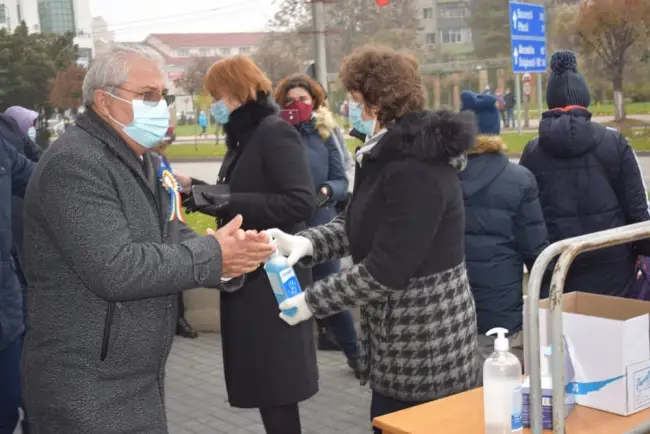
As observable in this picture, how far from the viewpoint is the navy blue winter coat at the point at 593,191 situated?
→ 3.87m

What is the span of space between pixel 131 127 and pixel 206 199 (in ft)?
3.82

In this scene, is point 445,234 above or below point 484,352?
above

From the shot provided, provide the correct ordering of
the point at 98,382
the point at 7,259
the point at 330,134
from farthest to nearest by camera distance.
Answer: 1. the point at 330,134
2. the point at 7,259
3. the point at 98,382

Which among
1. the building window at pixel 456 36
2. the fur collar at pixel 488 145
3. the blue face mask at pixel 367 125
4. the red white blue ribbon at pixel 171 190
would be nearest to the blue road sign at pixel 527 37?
the building window at pixel 456 36

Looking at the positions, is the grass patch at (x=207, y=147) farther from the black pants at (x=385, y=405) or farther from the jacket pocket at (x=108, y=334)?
the jacket pocket at (x=108, y=334)

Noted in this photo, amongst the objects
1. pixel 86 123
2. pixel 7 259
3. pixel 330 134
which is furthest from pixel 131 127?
pixel 330 134

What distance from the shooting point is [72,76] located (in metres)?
6.34

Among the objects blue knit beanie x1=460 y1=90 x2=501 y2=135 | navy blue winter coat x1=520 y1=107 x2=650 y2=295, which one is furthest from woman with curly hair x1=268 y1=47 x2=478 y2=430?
navy blue winter coat x1=520 y1=107 x2=650 y2=295

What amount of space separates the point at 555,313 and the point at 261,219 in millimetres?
1935

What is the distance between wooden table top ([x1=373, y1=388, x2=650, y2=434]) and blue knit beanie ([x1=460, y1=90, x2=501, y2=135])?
1657mm

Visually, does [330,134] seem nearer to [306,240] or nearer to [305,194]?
[305,194]

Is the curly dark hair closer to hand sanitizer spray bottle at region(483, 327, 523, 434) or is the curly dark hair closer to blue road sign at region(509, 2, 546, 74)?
hand sanitizer spray bottle at region(483, 327, 523, 434)

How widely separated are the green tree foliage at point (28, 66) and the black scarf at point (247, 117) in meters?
4.07

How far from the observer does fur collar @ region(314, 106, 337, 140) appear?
5.64m
